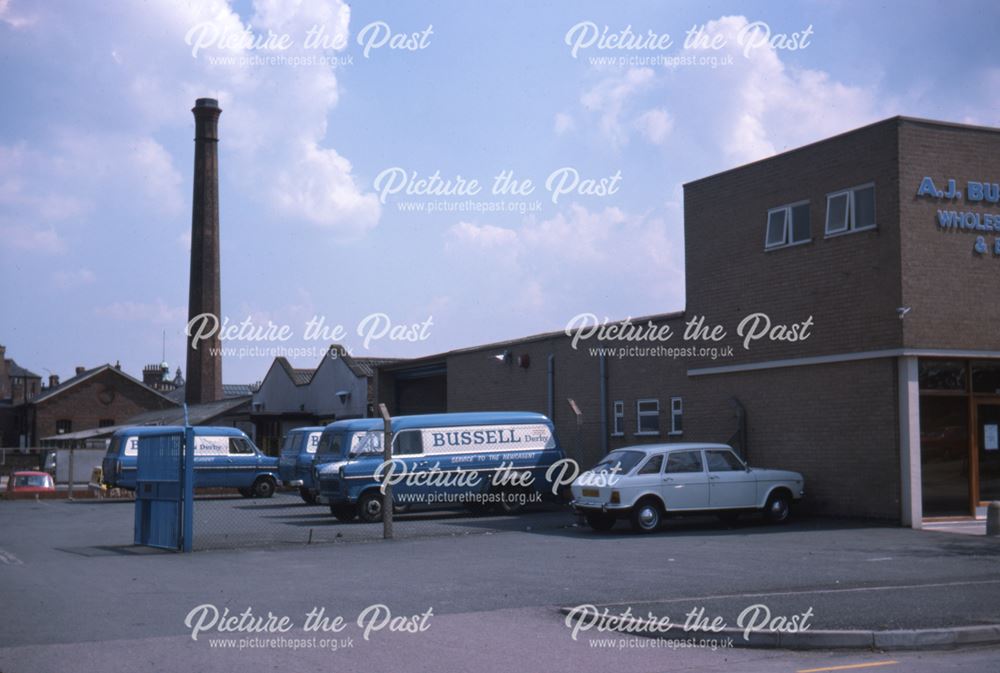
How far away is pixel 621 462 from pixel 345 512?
22.5 feet

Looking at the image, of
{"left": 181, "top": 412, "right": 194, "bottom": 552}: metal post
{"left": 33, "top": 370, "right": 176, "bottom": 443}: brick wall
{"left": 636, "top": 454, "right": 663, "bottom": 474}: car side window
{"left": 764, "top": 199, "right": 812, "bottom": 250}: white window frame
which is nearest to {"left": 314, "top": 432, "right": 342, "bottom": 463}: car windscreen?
{"left": 181, "top": 412, "right": 194, "bottom": 552}: metal post

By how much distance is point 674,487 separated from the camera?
20.0 metres

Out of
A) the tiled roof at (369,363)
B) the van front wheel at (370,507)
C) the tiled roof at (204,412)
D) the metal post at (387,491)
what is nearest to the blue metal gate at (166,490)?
the metal post at (387,491)

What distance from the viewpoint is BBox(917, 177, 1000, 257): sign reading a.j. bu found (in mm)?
20141

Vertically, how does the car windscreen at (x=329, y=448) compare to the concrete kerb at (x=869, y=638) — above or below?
above

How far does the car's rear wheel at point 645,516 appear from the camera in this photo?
1964cm

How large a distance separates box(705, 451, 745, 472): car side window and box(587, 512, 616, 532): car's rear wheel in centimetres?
213

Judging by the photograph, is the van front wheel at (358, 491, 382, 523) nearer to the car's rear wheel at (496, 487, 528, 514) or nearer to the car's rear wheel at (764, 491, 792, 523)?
the car's rear wheel at (496, 487, 528, 514)

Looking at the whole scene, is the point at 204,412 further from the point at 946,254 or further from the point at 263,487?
the point at 946,254

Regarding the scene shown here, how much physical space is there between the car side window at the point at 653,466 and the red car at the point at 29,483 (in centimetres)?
2439

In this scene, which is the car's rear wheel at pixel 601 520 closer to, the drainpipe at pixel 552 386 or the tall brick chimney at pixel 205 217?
the drainpipe at pixel 552 386

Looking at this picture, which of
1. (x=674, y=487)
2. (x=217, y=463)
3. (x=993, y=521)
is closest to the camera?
(x=993, y=521)

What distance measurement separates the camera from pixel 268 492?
Answer: 116 feet

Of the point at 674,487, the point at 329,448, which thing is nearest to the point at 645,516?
the point at 674,487
